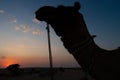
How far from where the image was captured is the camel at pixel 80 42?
12.8ft

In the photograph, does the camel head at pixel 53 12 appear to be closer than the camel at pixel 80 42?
No

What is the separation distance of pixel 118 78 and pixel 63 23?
1267 mm

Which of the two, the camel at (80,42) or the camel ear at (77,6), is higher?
the camel ear at (77,6)

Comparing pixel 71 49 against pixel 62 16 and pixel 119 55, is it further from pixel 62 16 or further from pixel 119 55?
pixel 119 55

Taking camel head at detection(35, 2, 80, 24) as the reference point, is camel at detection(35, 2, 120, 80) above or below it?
below

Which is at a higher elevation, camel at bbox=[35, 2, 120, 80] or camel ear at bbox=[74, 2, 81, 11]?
camel ear at bbox=[74, 2, 81, 11]

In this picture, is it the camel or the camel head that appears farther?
the camel head

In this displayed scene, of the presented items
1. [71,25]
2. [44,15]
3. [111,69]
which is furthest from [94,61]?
[44,15]

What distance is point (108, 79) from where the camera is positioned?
3.93 m

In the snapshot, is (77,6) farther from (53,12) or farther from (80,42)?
(80,42)

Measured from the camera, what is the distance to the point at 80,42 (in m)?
3.94

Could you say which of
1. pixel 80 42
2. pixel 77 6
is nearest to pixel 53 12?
pixel 77 6

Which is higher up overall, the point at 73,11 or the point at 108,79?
the point at 73,11

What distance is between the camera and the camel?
3910 millimetres
